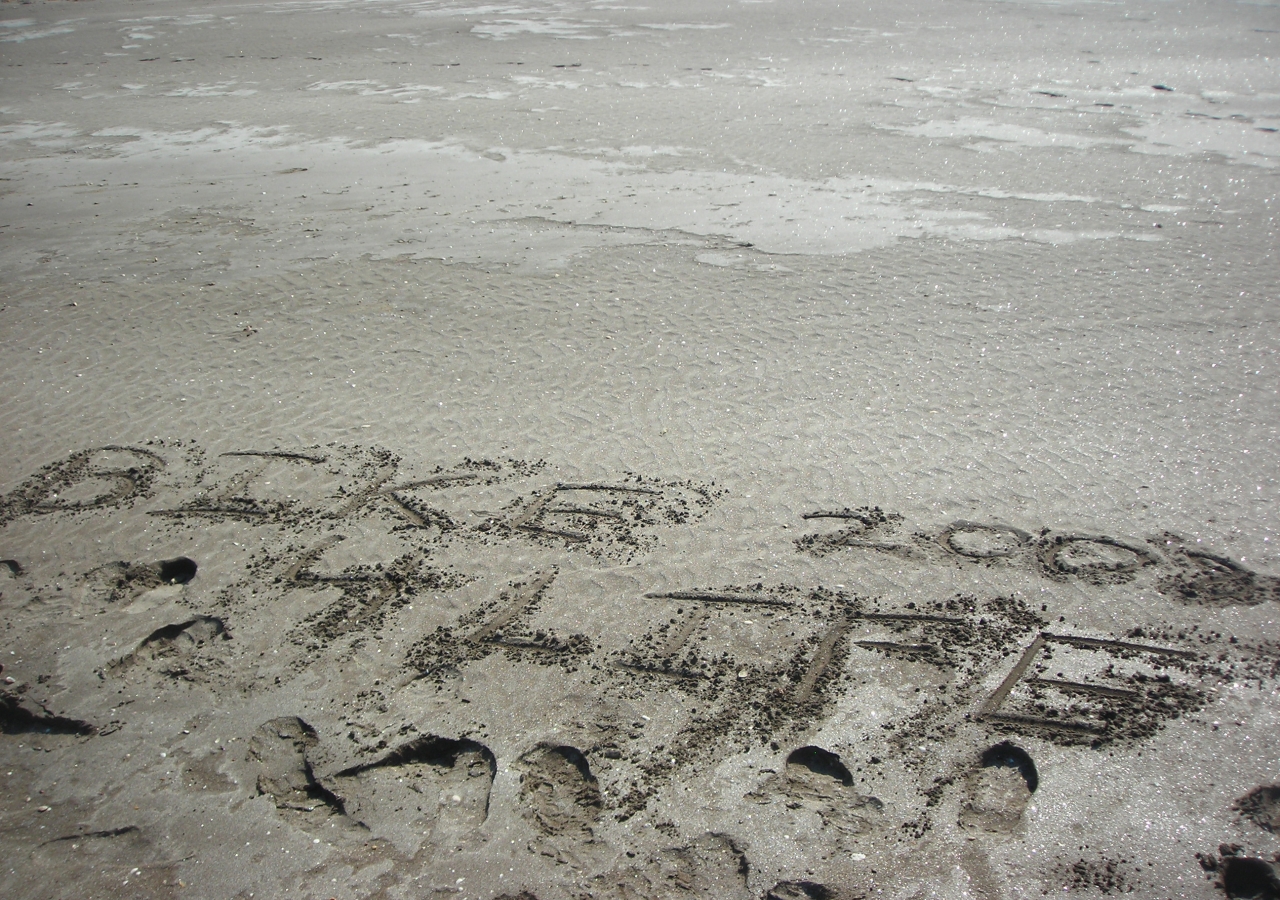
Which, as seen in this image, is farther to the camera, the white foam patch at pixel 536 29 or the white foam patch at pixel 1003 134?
the white foam patch at pixel 536 29

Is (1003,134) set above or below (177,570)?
above

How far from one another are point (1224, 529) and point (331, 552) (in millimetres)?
4007

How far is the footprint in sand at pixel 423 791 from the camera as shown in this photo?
2965 millimetres

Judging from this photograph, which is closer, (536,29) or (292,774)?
(292,774)

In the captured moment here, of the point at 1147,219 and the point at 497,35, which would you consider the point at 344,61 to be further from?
the point at 1147,219

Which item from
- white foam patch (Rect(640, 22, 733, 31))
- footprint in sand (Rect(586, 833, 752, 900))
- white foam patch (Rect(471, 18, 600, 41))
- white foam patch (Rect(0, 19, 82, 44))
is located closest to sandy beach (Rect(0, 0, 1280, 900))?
footprint in sand (Rect(586, 833, 752, 900))

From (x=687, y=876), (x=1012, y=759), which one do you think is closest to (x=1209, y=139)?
(x=1012, y=759)

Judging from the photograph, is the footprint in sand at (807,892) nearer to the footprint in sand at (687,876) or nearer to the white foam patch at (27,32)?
the footprint in sand at (687,876)

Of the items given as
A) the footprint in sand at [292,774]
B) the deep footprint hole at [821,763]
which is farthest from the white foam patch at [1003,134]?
the footprint in sand at [292,774]

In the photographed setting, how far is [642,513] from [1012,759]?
193cm

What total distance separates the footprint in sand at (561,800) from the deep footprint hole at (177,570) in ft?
6.33

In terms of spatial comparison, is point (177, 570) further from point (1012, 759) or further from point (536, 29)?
point (536, 29)

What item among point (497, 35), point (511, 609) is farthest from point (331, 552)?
point (497, 35)

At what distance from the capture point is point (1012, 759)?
3.18 metres
